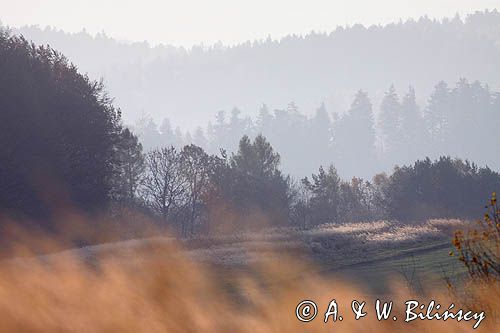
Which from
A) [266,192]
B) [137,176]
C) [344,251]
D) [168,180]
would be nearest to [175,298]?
[344,251]

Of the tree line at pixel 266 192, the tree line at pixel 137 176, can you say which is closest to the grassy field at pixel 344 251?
the tree line at pixel 137 176

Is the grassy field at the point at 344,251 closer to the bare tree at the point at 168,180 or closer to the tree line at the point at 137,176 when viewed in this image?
the tree line at the point at 137,176

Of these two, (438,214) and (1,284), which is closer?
(1,284)

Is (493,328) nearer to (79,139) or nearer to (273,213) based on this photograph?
(79,139)

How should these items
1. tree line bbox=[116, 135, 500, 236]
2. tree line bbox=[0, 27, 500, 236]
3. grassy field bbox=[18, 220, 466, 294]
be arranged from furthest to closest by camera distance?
tree line bbox=[116, 135, 500, 236]
tree line bbox=[0, 27, 500, 236]
grassy field bbox=[18, 220, 466, 294]

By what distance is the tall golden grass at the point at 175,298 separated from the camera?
39.9ft

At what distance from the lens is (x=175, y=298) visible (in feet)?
54.2

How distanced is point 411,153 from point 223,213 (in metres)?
148

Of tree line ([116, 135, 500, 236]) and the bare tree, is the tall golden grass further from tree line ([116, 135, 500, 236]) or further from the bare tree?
tree line ([116, 135, 500, 236])

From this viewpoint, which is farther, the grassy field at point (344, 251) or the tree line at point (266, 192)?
the tree line at point (266, 192)

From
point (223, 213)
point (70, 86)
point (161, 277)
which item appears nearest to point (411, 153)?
point (223, 213)

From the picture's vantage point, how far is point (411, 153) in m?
194

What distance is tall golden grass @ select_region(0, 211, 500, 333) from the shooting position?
12.1 metres

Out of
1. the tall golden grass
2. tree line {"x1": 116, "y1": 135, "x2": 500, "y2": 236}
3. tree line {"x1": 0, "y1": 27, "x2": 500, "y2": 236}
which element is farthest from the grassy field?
tree line {"x1": 116, "y1": 135, "x2": 500, "y2": 236}
